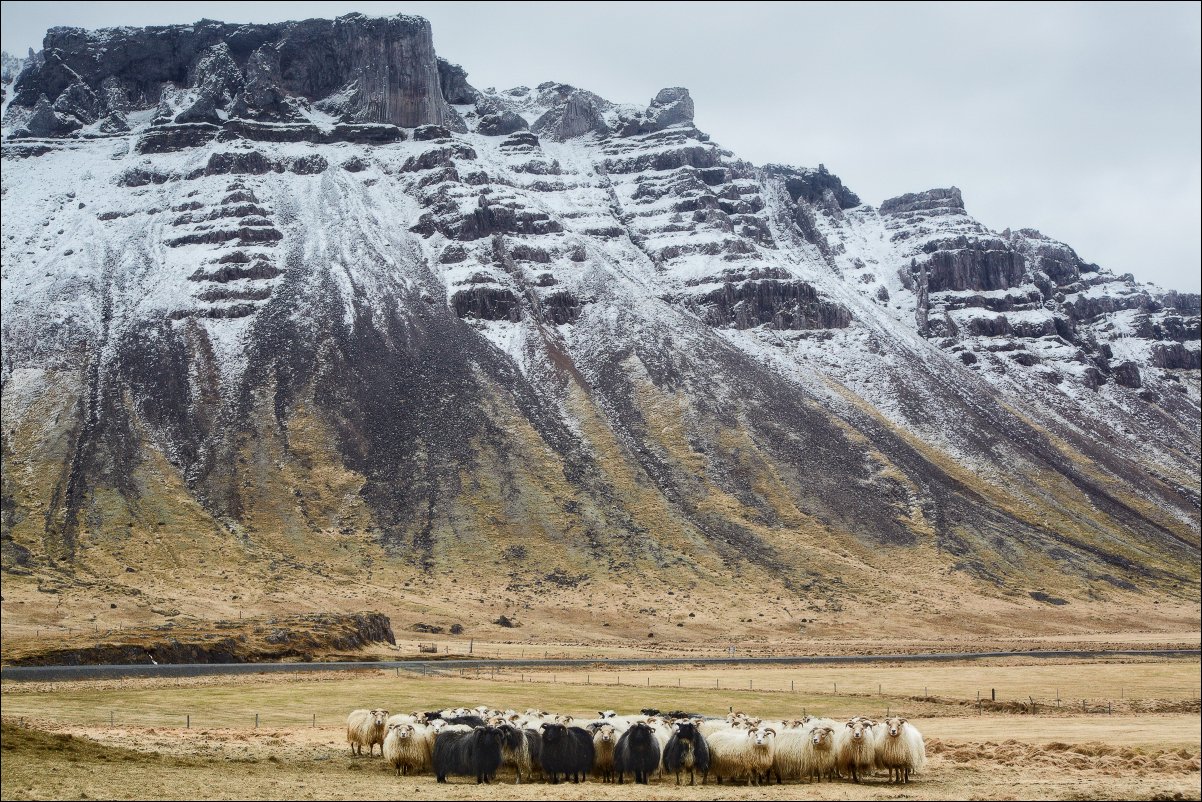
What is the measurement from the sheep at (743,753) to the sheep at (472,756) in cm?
646

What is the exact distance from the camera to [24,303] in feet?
617

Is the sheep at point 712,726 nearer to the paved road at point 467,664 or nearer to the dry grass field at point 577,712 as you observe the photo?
the dry grass field at point 577,712

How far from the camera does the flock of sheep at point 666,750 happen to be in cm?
3369

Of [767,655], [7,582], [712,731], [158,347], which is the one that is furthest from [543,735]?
[158,347]

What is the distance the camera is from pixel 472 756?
33781mm

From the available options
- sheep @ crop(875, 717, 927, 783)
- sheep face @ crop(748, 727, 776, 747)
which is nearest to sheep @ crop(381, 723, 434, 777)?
sheep face @ crop(748, 727, 776, 747)

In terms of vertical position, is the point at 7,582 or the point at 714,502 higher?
the point at 714,502

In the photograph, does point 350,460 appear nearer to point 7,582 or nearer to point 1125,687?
point 7,582

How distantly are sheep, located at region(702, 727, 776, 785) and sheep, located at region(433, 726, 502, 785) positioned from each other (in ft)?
21.2

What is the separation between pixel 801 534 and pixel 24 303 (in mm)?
130321

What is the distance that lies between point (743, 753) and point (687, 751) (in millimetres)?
2018

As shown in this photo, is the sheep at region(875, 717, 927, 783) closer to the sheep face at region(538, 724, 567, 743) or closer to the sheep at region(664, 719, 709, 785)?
the sheep at region(664, 719, 709, 785)

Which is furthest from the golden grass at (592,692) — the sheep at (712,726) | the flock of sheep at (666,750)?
the sheep at (712,726)

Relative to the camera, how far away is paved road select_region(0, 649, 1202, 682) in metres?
66.7
